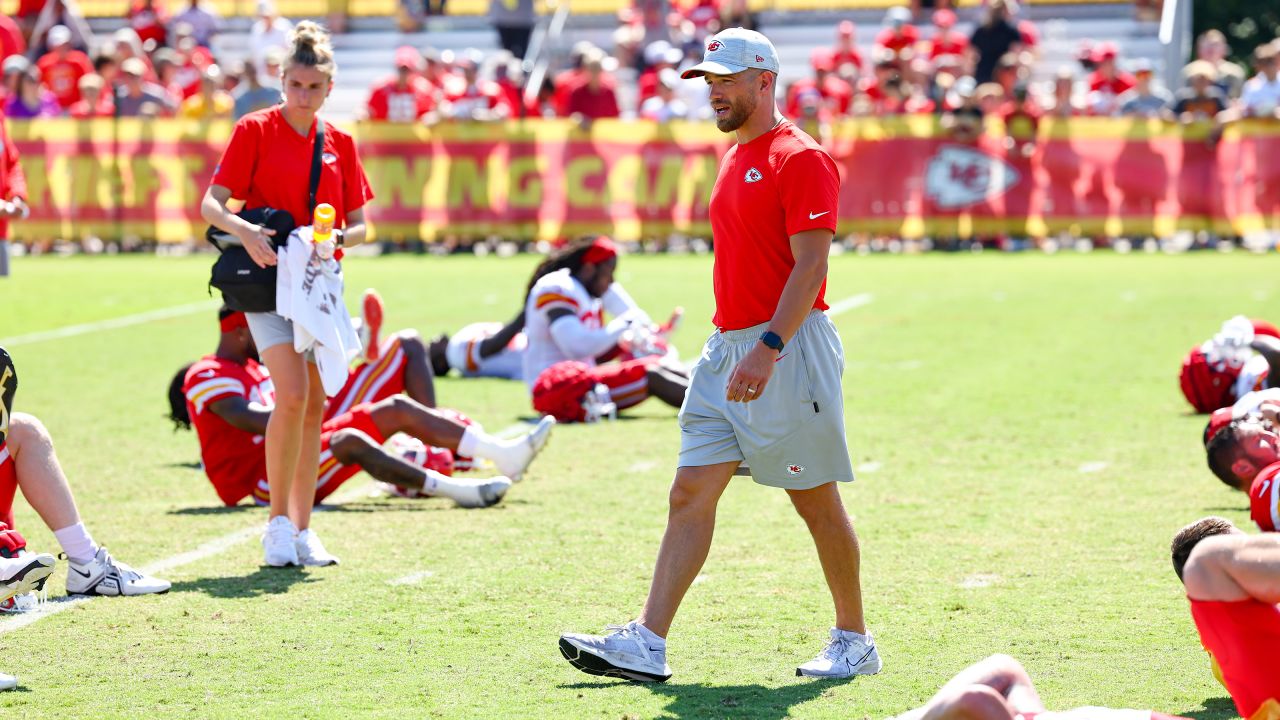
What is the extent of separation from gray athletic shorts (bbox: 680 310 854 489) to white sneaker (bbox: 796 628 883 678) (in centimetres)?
49

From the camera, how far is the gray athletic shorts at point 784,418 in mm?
5730

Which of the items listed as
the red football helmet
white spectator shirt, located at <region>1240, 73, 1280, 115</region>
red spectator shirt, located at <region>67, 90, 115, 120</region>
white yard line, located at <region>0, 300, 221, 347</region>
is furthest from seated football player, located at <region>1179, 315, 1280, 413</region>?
red spectator shirt, located at <region>67, 90, 115, 120</region>

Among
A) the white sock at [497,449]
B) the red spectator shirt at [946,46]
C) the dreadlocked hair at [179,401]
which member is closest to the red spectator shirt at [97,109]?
the red spectator shirt at [946,46]

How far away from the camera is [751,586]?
712 cm

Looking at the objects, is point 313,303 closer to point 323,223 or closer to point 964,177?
point 323,223

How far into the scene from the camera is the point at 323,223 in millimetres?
7223

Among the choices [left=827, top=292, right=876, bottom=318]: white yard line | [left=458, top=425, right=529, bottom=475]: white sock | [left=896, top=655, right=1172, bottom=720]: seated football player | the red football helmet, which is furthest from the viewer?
[left=827, top=292, right=876, bottom=318]: white yard line

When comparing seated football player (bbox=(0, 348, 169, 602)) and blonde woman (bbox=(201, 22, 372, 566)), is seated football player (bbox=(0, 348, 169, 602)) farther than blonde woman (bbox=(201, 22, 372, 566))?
No

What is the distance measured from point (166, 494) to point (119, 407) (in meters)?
3.19

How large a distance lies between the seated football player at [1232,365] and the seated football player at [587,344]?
3.08 metres

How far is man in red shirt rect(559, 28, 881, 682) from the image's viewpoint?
5.65 meters

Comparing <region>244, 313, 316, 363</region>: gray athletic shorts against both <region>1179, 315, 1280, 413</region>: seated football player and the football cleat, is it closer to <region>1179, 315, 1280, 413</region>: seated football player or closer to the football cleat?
the football cleat

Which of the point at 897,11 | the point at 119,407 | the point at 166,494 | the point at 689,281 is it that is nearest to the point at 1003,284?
the point at 689,281

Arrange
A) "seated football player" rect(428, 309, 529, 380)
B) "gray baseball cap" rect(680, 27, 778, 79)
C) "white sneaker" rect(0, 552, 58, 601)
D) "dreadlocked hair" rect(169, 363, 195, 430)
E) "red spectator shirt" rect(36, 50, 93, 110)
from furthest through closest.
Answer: "red spectator shirt" rect(36, 50, 93, 110), "seated football player" rect(428, 309, 529, 380), "dreadlocked hair" rect(169, 363, 195, 430), "white sneaker" rect(0, 552, 58, 601), "gray baseball cap" rect(680, 27, 778, 79)
